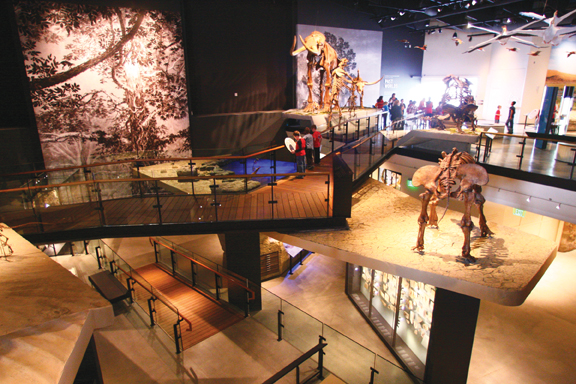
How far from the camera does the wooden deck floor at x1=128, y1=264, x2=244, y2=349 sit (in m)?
7.51

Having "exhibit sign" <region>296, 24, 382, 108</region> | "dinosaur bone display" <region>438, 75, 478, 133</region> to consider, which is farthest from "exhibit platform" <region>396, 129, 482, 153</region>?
"exhibit sign" <region>296, 24, 382, 108</region>

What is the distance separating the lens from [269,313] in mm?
8211

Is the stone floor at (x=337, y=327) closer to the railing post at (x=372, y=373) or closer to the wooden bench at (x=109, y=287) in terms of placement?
the wooden bench at (x=109, y=287)

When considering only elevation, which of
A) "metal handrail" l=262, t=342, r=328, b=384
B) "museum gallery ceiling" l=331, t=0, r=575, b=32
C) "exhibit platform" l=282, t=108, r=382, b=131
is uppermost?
"museum gallery ceiling" l=331, t=0, r=575, b=32

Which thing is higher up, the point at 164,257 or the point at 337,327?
the point at 164,257

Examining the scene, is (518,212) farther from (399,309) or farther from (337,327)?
(337,327)

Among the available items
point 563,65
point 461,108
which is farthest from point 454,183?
point 563,65

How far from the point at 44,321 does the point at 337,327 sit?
673cm

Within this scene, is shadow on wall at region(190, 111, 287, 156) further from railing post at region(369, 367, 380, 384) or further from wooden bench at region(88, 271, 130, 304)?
railing post at region(369, 367, 380, 384)

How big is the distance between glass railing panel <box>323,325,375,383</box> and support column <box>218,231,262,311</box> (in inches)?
101

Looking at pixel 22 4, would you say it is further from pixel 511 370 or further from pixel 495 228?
pixel 511 370

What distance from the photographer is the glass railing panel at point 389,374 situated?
5305 millimetres

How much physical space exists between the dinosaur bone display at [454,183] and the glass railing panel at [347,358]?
1.93 metres

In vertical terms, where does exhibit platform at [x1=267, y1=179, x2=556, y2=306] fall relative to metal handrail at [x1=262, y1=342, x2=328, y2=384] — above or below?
above
